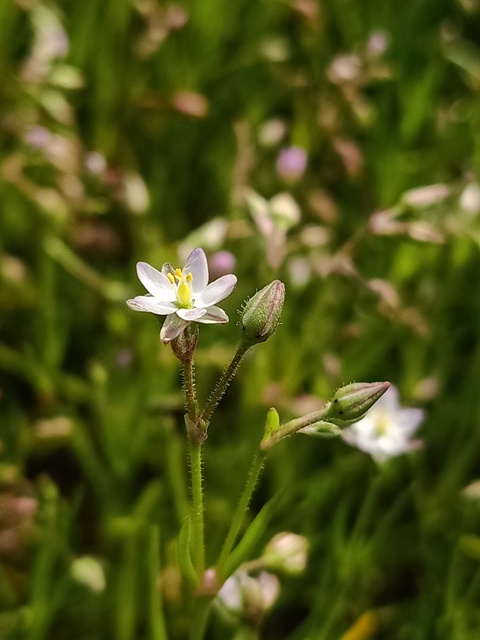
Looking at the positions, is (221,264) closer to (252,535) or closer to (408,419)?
(408,419)

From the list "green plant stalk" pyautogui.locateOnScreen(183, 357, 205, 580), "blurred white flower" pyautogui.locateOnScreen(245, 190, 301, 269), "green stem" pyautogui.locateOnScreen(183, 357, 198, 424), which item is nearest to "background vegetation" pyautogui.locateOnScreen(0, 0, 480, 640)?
"blurred white flower" pyautogui.locateOnScreen(245, 190, 301, 269)

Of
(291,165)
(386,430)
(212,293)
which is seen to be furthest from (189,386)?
(291,165)

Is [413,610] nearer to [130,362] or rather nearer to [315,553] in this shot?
[315,553]

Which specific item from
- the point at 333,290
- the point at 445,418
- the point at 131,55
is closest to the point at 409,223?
the point at 333,290

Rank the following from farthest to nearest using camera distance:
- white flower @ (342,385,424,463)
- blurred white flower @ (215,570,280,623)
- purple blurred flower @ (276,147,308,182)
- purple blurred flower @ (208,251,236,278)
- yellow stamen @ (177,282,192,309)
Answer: purple blurred flower @ (276,147,308,182)
purple blurred flower @ (208,251,236,278)
white flower @ (342,385,424,463)
blurred white flower @ (215,570,280,623)
yellow stamen @ (177,282,192,309)

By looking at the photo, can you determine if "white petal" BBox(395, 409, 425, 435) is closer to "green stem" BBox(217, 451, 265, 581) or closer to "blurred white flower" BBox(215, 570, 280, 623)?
"blurred white flower" BBox(215, 570, 280, 623)
